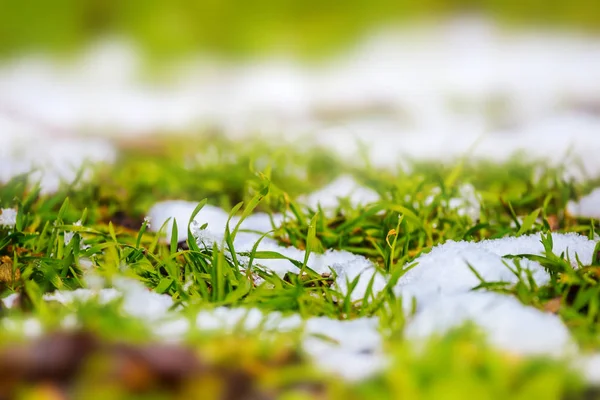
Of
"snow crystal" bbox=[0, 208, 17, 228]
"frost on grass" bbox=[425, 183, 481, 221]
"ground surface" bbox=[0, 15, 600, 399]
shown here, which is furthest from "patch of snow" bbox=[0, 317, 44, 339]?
"frost on grass" bbox=[425, 183, 481, 221]

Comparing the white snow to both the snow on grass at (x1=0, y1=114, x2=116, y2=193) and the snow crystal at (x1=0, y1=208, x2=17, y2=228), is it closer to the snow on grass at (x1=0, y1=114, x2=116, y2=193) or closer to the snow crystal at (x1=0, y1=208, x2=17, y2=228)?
the snow crystal at (x1=0, y1=208, x2=17, y2=228)

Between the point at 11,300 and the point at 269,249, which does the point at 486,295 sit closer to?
the point at 269,249

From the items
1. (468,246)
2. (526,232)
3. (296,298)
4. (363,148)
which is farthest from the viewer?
(363,148)

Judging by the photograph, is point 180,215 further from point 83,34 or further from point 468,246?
point 83,34

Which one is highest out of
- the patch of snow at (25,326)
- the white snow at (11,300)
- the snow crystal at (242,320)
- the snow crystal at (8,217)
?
the snow crystal at (8,217)

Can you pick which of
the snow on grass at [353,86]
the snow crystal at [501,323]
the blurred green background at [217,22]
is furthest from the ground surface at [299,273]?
the blurred green background at [217,22]

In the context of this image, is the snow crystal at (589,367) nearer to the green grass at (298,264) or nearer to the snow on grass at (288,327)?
the green grass at (298,264)

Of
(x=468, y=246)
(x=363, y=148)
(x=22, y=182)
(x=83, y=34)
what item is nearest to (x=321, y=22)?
(x=83, y=34)
